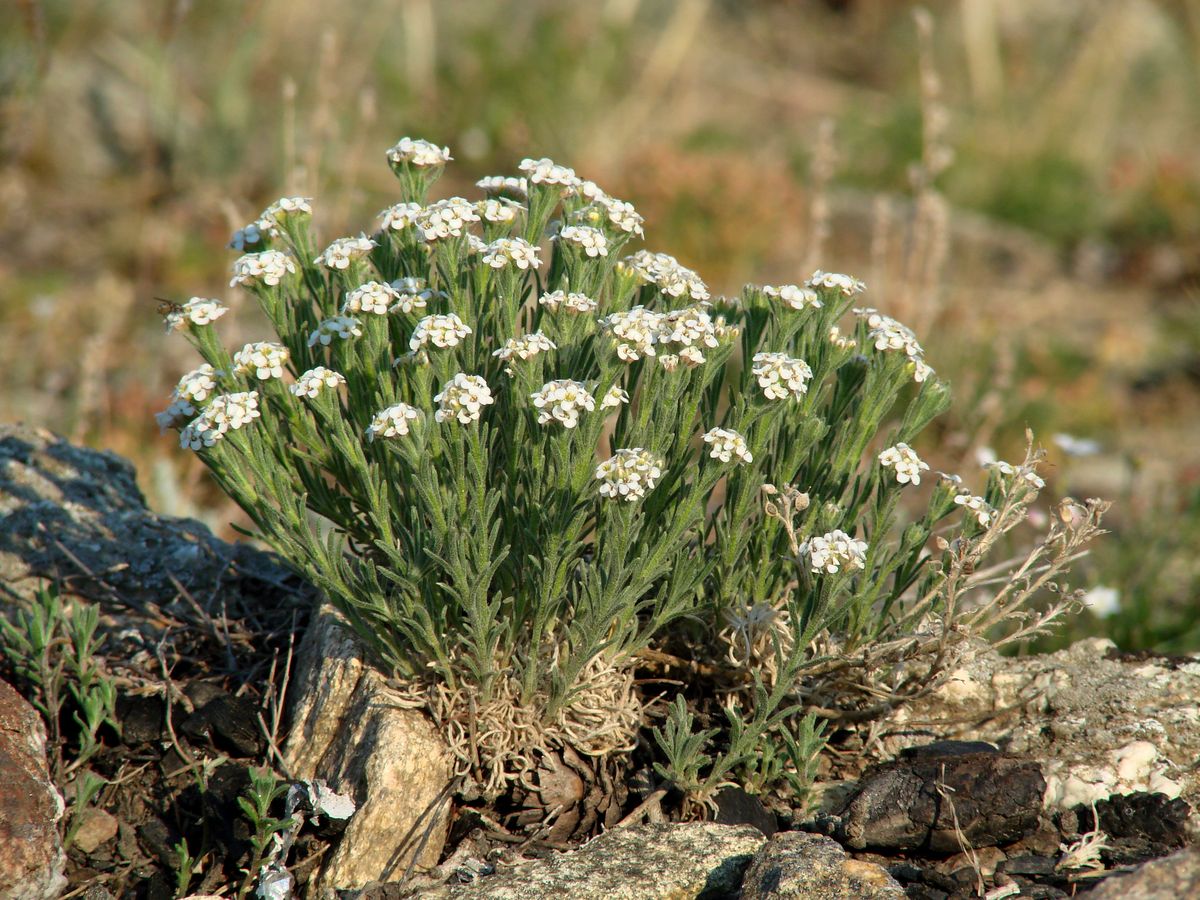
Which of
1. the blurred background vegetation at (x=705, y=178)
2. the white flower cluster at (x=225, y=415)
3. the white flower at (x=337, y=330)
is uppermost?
the blurred background vegetation at (x=705, y=178)

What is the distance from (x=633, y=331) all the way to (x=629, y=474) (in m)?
0.37

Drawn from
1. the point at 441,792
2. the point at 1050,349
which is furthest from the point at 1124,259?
the point at 441,792

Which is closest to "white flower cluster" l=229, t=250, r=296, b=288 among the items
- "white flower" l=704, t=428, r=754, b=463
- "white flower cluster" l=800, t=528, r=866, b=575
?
"white flower" l=704, t=428, r=754, b=463

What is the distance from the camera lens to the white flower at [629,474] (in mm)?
2549

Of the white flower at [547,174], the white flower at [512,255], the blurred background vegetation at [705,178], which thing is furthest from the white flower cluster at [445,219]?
the blurred background vegetation at [705,178]

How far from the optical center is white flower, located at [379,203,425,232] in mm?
3004

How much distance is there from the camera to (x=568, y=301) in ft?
9.41

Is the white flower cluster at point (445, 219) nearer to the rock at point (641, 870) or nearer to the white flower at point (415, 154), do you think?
the white flower at point (415, 154)

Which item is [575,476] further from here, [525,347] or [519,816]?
[519,816]

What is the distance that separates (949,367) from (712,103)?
756 cm

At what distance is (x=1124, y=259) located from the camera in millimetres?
11023

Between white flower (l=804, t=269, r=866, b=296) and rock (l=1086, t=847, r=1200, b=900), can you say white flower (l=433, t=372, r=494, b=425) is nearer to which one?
white flower (l=804, t=269, r=866, b=296)

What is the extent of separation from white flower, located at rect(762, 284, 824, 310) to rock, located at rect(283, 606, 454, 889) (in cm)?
151

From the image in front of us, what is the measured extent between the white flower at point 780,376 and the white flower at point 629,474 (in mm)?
370
